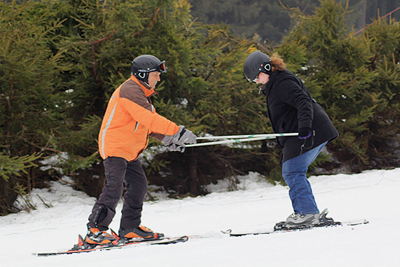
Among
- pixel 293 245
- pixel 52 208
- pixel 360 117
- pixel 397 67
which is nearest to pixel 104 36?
pixel 52 208

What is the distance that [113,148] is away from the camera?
3.24 m

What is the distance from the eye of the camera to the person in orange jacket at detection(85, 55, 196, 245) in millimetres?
3160

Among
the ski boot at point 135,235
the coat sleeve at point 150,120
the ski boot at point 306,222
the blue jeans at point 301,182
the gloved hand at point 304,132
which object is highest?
the coat sleeve at point 150,120

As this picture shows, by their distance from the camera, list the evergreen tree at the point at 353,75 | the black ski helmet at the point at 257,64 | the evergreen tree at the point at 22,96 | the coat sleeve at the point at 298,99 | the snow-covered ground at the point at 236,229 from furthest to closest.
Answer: the evergreen tree at the point at 353,75
the evergreen tree at the point at 22,96
the black ski helmet at the point at 257,64
the coat sleeve at the point at 298,99
the snow-covered ground at the point at 236,229

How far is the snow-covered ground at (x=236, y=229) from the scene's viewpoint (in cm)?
246

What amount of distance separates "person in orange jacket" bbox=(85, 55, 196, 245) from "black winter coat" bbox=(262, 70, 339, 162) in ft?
2.98

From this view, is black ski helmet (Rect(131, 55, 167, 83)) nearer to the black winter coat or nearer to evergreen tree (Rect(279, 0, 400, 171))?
the black winter coat

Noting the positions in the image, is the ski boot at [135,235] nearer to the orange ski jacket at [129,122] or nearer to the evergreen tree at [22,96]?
the orange ski jacket at [129,122]

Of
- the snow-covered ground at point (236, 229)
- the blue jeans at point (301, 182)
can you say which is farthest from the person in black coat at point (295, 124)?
the snow-covered ground at point (236, 229)

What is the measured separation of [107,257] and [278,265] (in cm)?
135

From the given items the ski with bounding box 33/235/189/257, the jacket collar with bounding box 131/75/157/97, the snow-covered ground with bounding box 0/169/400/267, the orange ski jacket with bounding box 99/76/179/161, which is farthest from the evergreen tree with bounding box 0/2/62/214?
the jacket collar with bounding box 131/75/157/97

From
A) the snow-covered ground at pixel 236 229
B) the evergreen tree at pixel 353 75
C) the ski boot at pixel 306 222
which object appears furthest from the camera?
the evergreen tree at pixel 353 75

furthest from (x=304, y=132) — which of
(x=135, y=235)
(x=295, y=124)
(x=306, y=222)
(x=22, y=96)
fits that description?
(x=22, y=96)

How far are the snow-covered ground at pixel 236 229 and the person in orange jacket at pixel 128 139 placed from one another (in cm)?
34
